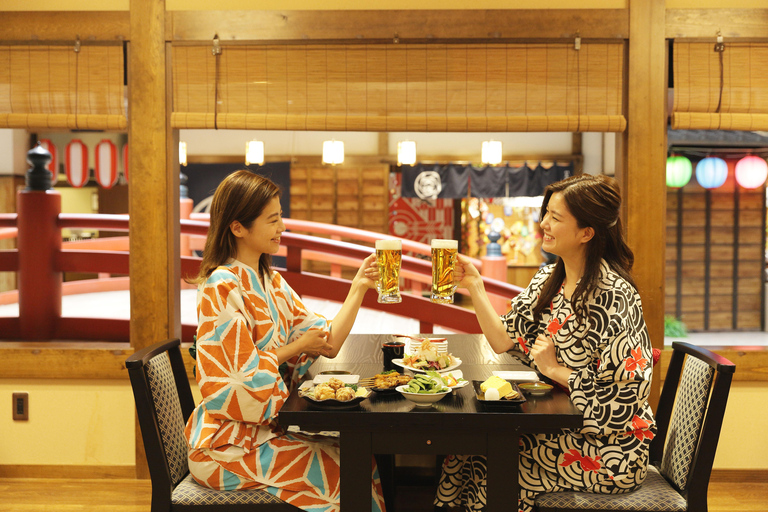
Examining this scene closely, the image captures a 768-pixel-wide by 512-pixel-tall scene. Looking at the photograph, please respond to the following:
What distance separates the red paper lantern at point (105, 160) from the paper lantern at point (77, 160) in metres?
0.12

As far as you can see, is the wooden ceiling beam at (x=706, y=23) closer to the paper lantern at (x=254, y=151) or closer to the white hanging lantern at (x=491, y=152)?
the white hanging lantern at (x=491, y=152)

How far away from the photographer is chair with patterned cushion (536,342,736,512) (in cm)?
190

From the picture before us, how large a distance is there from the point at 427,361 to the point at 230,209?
2.74ft

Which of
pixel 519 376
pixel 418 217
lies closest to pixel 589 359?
pixel 519 376

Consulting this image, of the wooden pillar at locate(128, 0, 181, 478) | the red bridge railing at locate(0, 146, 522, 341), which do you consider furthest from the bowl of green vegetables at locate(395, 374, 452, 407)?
the red bridge railing at locate(0, 146, 522, 341)

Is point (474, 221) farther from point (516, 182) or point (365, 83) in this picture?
point (365, 83)

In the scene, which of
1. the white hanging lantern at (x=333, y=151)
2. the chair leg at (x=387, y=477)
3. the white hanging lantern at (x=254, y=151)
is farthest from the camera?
the white hanging lantern at (x=254, y=151)

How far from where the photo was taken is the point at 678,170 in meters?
7.43

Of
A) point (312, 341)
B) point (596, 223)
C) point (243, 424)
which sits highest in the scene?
point (596, 223)

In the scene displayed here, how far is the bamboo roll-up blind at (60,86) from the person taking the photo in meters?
3.31

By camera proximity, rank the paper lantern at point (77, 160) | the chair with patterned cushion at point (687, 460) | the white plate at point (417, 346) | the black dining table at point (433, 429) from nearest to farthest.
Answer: the black dining table at point (433, 429)
the chair with patterned cushion at point (687, 460)
the white plate at point (417, 346)
the paper lantern at point (77, 160)

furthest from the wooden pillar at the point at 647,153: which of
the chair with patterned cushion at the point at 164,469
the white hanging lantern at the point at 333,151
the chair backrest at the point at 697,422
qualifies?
the white hanging lantern at the point at 333,151

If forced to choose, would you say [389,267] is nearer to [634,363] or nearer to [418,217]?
[634,363]

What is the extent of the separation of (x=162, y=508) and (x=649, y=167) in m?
2.74
